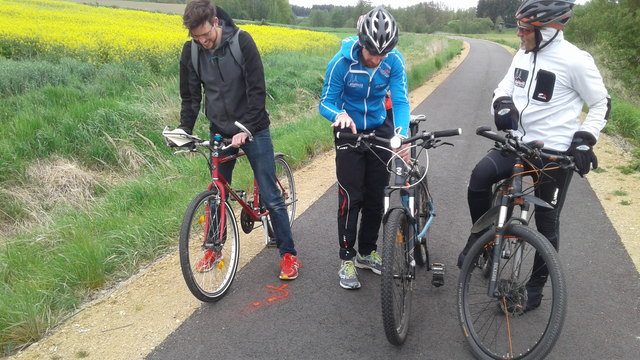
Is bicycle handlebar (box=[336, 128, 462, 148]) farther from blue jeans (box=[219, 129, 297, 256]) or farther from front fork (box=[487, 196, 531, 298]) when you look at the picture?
blue jeans (box=[219, 129, 297, 256])

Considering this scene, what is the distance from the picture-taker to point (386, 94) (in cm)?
352

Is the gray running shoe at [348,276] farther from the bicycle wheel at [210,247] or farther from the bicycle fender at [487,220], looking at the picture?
the bicycle fender at [487,220]

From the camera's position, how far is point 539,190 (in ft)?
10.3

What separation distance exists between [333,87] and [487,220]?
138 cm

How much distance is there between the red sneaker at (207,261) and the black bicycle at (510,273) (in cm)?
179

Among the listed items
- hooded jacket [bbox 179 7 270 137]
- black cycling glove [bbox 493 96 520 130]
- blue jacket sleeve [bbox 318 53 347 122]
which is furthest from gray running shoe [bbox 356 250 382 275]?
black cycling glove [bbox 493 96 520 130]

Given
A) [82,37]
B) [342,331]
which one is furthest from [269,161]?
[82,37]

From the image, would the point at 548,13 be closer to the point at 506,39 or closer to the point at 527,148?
the point at 527,148

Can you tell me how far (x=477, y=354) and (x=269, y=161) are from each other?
200cm

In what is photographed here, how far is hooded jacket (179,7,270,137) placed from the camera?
3.34m

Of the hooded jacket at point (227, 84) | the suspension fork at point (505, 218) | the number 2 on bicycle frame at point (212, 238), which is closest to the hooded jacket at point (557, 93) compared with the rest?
the suspension fork at point (505, 218)

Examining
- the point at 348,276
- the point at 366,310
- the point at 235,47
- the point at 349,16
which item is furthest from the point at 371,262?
the point at 349,16

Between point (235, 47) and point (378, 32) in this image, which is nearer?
point (378, 32)

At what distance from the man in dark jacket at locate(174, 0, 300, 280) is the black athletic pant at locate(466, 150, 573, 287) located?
5.04ft
